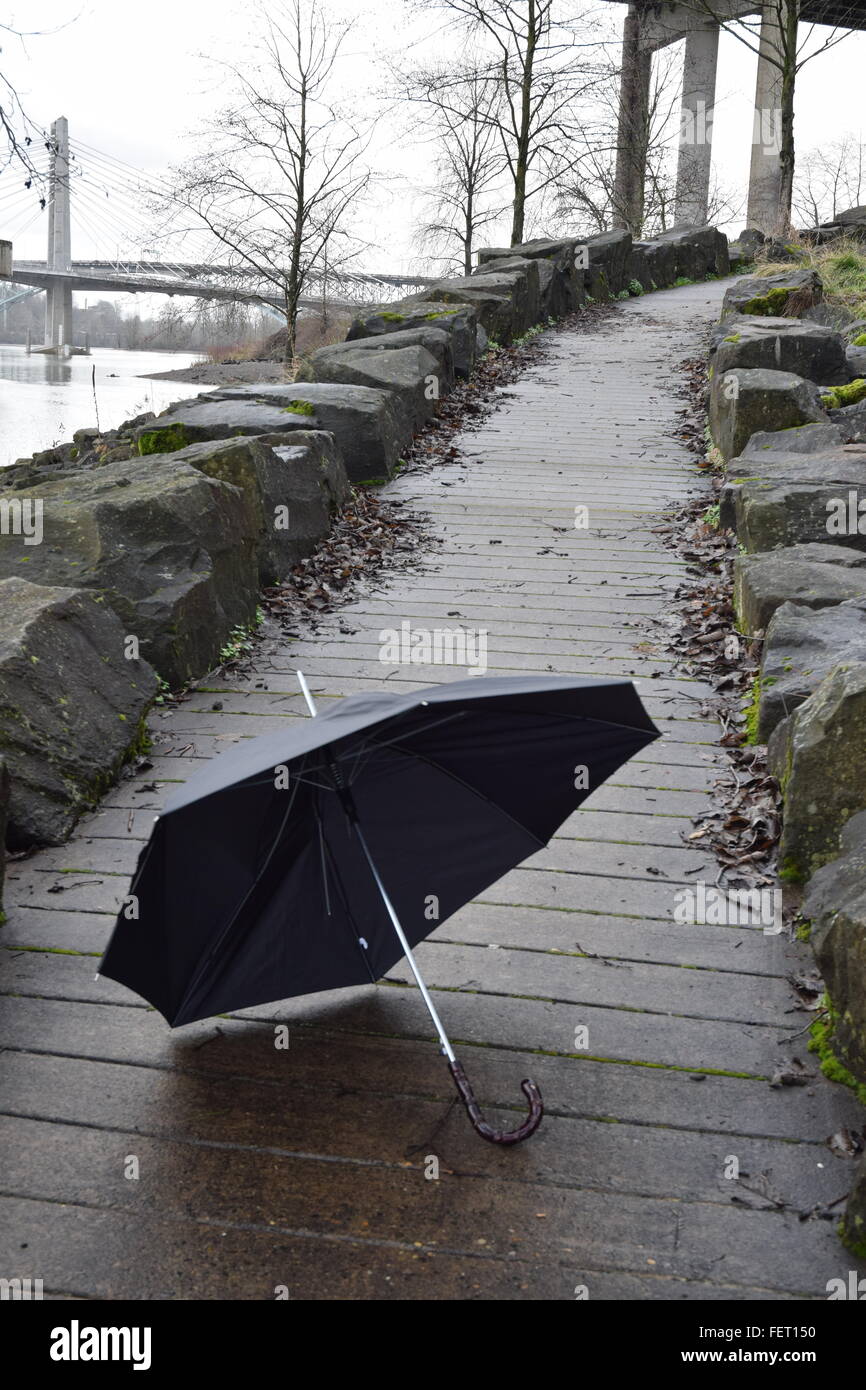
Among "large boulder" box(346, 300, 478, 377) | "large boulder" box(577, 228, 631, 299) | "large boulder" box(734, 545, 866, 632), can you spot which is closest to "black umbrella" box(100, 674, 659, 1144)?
"large boulder" box(734, 545, 866, 632)

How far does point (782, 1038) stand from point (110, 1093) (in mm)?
1677

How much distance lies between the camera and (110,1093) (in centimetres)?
294

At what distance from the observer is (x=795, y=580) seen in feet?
17.6

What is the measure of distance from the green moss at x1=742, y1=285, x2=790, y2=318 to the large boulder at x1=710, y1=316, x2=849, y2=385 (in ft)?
9.66

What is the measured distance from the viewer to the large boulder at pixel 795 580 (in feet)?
17.0

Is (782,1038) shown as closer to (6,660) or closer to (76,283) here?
(6,660)

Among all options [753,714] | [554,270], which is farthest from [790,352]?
[554,270]

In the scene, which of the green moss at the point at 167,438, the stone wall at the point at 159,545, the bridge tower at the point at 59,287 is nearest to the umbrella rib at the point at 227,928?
the stone wall at the point at 159,545

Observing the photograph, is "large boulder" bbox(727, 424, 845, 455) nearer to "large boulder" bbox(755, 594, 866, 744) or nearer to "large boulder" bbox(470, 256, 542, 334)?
"large boulder" bbox(755, 594, 866, 744)

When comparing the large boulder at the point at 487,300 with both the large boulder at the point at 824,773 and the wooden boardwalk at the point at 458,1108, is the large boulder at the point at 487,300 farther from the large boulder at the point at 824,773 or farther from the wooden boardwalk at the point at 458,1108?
the large boulder at the point at 824,773

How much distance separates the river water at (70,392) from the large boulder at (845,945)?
41.6 ft

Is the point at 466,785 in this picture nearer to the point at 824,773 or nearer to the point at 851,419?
the point at 824,773
